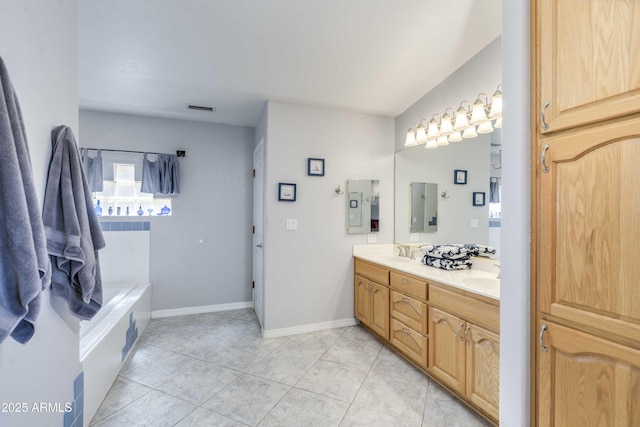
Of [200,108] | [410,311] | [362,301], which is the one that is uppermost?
[200,108]

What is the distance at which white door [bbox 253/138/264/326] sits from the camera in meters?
3.27

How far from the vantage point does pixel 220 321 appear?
3406 mm

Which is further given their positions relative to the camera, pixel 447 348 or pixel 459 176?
pixel 459 176

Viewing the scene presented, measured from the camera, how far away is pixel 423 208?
10.1 ft

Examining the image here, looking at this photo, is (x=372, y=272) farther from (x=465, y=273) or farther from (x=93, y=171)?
(x=93, y=171)

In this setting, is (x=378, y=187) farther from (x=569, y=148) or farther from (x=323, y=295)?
(x=569, y=148)

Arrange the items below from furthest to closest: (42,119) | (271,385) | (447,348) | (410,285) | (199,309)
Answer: (199,309)
(410,285)
(271,385)
(447,348)
(42,119)

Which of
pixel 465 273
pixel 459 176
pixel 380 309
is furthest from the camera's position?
pixel 380 309

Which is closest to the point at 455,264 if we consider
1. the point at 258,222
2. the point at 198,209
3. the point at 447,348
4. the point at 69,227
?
the point at 447,348

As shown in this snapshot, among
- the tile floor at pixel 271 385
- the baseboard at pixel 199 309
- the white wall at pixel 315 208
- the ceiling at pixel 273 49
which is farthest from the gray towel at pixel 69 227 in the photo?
the baseboard at pixel 199 309

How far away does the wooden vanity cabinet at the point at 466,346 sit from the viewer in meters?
1.68

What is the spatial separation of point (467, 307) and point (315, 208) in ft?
5.82

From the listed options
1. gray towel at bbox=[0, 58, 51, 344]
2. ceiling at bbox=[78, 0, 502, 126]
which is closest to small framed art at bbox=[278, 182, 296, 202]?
ceiling at bbox=[78, 0, 502, 126]

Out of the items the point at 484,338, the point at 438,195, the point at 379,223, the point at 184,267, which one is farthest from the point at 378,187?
the point at 184,267
